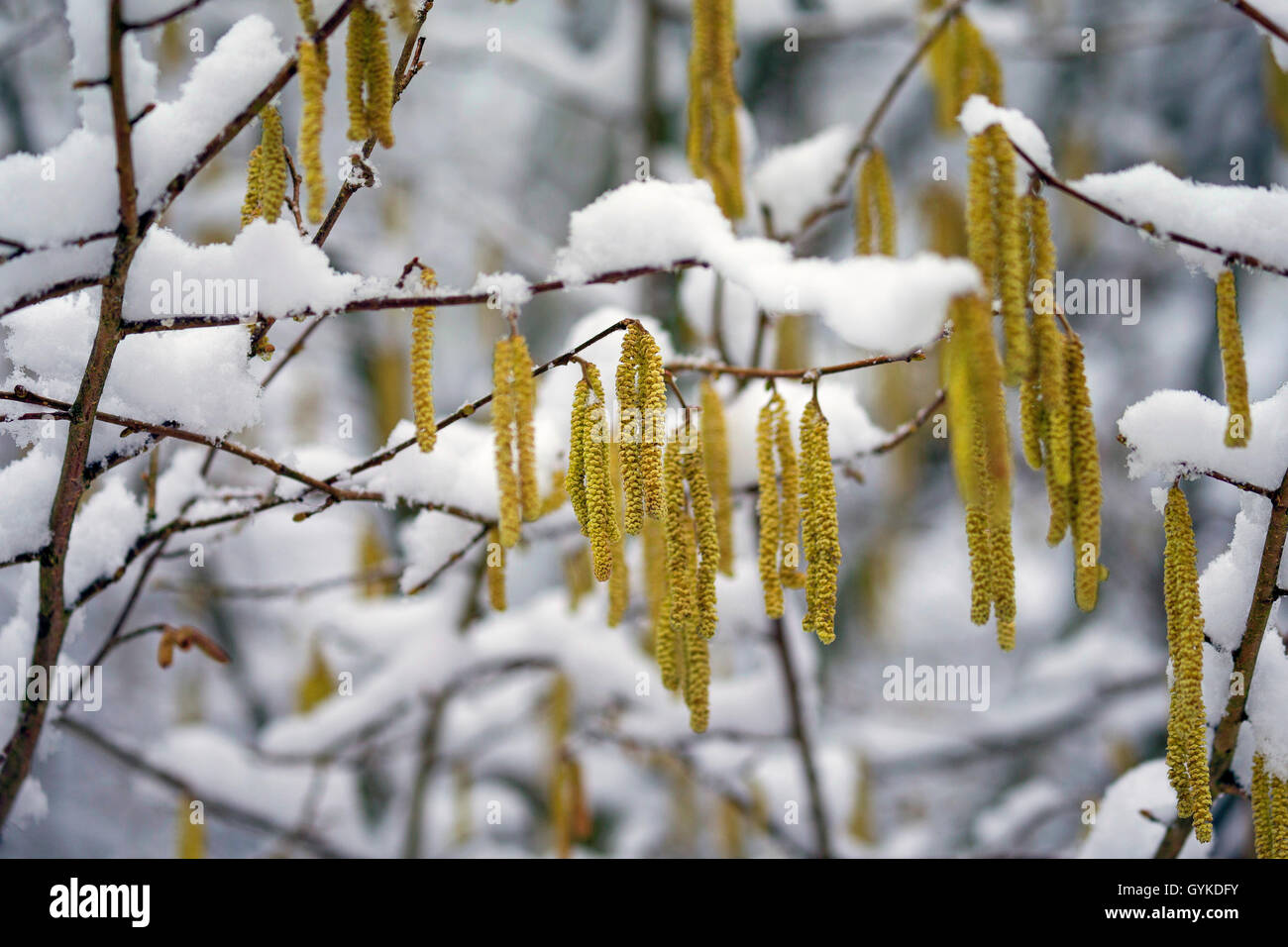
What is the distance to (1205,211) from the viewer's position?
3.43ft

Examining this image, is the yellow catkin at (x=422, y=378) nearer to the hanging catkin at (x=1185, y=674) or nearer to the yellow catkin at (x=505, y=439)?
the yellow catkin at (x=505, y=439)

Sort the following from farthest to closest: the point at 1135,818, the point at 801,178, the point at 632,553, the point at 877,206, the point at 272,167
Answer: the point at 632,553
the point at 801,178
the point at 877,206
the point at 1135,818
the point at 272,167

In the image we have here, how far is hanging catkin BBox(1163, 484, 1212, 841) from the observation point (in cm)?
107

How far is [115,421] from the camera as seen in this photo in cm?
105

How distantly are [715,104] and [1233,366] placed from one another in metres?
0.88

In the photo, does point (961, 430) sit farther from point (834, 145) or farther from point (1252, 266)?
point (834, 145)

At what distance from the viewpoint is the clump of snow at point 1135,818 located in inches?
57.8

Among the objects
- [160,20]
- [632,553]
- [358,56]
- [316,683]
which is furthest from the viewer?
[316,683]

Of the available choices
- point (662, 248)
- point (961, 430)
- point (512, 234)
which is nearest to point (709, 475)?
point (662, 248)

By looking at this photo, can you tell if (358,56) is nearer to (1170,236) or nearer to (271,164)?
(271,164)

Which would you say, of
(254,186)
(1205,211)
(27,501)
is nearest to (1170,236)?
(1205,211)

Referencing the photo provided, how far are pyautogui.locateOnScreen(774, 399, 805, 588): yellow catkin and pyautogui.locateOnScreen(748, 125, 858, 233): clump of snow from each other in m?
0.79
